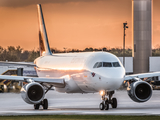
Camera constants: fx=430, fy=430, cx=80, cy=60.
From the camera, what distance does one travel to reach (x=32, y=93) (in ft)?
94.7

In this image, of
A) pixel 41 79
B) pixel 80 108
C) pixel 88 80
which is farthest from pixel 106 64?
pixel 41 79

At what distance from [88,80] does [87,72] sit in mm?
567

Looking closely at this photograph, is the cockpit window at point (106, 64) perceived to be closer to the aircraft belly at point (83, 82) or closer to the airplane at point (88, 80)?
the airplane at point (88, 80)

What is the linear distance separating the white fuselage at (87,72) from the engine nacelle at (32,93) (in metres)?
3.16

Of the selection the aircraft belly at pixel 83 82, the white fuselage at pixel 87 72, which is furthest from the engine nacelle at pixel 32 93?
the white fuselage at pixel 87 72

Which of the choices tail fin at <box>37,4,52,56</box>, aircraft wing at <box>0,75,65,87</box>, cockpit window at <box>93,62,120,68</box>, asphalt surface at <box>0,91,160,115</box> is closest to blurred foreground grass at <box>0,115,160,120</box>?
asphalt surface at <box>0,91,160,115</box>

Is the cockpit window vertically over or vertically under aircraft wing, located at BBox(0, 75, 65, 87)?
over

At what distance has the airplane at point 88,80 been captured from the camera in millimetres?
28178

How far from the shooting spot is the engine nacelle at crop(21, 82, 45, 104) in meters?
28.4

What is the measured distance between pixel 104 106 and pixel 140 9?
55674 millimetres

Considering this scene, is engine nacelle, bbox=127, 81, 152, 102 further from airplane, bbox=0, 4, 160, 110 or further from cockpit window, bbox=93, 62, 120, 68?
cockpit window, bbox=93, 62, 120, 68

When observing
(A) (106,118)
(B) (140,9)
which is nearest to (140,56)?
(B) (140,9)

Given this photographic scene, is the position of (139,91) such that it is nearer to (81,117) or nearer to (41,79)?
(41,79)

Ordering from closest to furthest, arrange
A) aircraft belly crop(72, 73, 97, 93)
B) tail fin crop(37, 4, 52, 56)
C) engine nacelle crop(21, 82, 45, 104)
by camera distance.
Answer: engine nacelle crop(21, 82, 45, 104), aircraft belly crop(72, 73, 97, 93), tail fin crop(37, 4, 52, 56)
